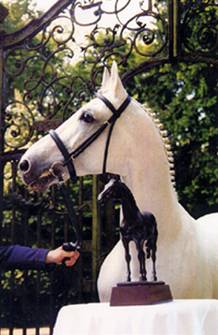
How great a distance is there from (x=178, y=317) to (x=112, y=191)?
0.47 meters

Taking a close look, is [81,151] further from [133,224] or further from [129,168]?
[133,224]

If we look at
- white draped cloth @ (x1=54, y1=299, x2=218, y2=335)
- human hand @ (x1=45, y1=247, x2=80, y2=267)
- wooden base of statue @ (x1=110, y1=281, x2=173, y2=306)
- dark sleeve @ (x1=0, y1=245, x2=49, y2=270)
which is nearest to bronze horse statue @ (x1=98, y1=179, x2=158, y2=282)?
wooden base of statue @ (x1=110, y1=281, x2=173, y2=306)

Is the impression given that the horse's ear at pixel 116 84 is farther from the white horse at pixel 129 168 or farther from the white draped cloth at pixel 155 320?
the white draped cloth at pixel 155 320

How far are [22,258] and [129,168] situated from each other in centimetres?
77

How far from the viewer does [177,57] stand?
3559 millimetres

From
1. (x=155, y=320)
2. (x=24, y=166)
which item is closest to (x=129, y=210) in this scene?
(x=155, y=320)

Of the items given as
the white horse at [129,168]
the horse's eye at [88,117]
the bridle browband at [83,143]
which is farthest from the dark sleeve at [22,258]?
the horse's eye at [88,117]

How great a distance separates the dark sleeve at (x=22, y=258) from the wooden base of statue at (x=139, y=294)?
1101 millimetres

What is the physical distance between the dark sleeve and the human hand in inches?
2.4

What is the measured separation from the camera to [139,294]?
1.73 meters

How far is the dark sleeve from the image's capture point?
285cm

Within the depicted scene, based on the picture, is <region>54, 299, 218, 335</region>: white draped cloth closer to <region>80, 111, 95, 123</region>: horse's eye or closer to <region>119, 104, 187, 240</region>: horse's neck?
<region>119, 104, 187, 240</region>: horse's neck

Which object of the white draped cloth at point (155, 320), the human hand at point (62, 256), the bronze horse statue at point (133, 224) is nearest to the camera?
the white draped cloth at point (155, 320)

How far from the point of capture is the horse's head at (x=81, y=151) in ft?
7.68
